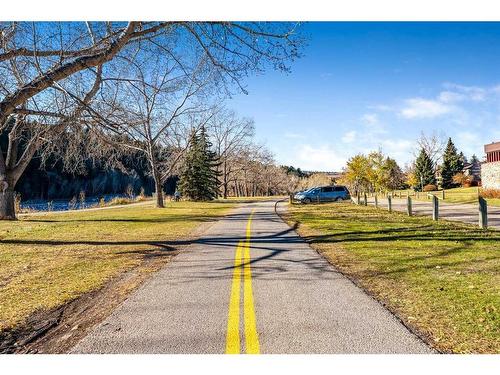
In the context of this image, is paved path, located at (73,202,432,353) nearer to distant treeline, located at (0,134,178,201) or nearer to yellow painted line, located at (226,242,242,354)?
yellow painted line, located at (226,242,242,354)

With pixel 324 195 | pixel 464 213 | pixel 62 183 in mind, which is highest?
pixel 62 183

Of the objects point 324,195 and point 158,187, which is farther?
point 324,195

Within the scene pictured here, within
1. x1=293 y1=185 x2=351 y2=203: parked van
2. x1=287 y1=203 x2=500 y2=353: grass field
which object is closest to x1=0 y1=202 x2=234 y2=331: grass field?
x1=287 y1=203 x2=500 y2=353: grass field

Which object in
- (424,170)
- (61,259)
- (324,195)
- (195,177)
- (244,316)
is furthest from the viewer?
(424,170)

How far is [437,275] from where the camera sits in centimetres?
586

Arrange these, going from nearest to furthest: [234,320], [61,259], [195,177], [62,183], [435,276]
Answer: [234,320] < [435,276] < [61,259] < [195,177] < [62,183]

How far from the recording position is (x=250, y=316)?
13.0 ft

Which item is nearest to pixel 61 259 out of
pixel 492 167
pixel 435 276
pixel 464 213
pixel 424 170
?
pixel 435 276

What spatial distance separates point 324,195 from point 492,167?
→ 21.4 m

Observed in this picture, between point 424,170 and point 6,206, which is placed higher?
point 424,170

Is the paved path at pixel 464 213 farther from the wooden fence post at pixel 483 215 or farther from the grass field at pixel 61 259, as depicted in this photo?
the grass field at pixel 61 259

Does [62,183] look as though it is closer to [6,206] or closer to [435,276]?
[6,206]

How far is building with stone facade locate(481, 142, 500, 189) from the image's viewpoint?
3994cm
